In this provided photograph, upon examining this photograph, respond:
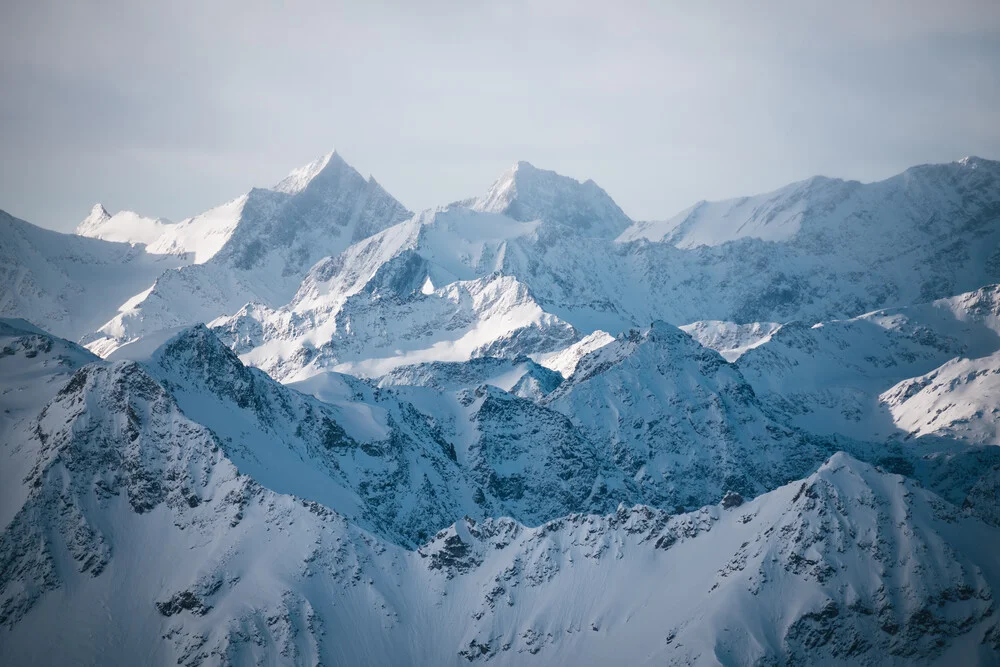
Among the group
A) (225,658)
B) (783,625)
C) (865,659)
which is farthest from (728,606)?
(225,658)

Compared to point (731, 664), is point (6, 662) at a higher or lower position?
higher

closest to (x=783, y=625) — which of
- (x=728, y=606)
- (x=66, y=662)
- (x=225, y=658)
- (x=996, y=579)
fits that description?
(x=728, y=606)

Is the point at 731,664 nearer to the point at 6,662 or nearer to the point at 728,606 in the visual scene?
the point at 728,606

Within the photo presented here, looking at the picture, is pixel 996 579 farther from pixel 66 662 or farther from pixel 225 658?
pixel 66 662

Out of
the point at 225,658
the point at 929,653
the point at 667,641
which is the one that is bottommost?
the point at 929,653

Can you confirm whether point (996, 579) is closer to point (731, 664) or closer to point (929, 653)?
point (929, 653)

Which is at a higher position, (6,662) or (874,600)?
(6,662)

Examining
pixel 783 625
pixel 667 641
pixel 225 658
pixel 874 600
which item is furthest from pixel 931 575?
pixel 225 658
